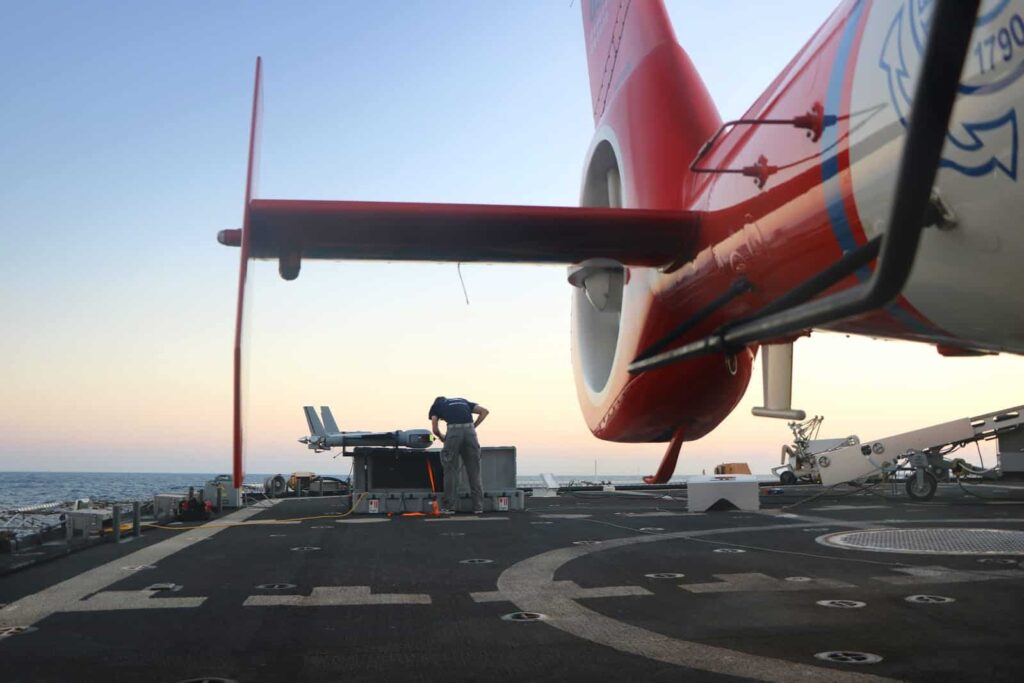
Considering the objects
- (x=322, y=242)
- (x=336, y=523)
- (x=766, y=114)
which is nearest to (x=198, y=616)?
(x=322, y=242)

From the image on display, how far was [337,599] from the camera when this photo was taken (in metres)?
5.24

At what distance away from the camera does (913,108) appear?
1.68 metres

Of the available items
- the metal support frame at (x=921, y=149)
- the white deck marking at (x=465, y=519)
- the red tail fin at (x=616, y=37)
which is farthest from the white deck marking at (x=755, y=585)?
the white deck marking at (x=465, y=519)

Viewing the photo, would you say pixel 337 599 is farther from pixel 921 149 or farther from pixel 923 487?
pixel 923 487

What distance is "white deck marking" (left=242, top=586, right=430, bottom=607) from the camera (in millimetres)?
5070

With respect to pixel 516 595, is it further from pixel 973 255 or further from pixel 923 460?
pixel 923 460

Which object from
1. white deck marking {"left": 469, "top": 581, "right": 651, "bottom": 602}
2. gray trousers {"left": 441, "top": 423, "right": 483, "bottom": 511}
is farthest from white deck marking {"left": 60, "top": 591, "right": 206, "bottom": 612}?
gray trousers {"left": 441, "top": 423, "right": 483, "bottom": 511}

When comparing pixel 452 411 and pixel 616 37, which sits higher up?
pixel 616 37

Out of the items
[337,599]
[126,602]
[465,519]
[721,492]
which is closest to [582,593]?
[337,599]

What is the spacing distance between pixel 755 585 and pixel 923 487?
12.0m

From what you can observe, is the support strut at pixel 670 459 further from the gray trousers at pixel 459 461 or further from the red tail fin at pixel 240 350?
the gray trousers at pixel 459 461

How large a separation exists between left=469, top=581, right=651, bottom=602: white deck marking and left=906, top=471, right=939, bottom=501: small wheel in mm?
12350

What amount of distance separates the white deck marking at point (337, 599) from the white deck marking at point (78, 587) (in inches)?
45.5

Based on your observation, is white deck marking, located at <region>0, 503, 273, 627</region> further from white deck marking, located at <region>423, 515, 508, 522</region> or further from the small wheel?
the small wheel
